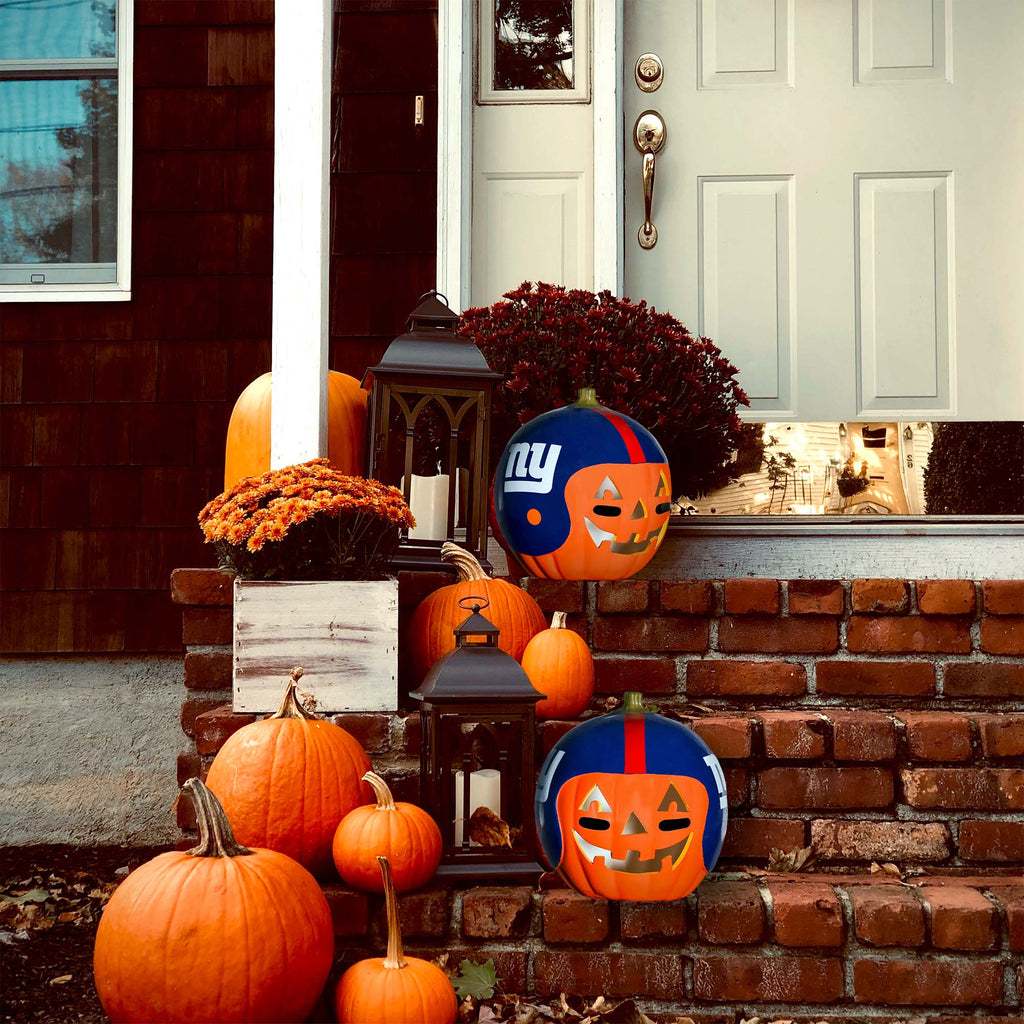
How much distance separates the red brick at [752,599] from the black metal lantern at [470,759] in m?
0.51

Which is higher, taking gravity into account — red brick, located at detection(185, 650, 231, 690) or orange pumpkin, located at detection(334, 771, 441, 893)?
red brick, located at detection(185, 650, 231, 690)

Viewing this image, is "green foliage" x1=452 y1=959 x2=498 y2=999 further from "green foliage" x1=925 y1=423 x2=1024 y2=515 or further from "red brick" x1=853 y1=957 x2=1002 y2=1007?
"green foliage" x1=925 y1=423 x2=1024 y2=515

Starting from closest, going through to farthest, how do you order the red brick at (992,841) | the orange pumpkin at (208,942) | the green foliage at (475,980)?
the orange pumpkin at (208,942) → the green foliage at (475,980) → the red brick at (992,841)

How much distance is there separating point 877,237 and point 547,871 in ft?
6.93

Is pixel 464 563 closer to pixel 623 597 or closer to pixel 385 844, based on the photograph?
pixel 623 597

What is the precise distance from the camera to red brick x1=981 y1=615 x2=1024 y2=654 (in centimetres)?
202

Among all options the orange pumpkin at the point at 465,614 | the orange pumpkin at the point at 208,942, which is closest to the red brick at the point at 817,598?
the orange pumpkin at the point at 465,614

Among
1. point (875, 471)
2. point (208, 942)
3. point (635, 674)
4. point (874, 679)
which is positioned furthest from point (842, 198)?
point (208, 942)

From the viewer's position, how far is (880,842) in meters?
1.85

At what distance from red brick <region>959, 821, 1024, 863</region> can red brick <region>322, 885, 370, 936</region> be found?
1.05m

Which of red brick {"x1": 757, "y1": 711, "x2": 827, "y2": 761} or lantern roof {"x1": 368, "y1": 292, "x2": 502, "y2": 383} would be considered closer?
red brick {"x1": 757, "y1": 711, "x2": 827, "y2": 761}

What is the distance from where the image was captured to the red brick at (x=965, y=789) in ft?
Result: 6.06

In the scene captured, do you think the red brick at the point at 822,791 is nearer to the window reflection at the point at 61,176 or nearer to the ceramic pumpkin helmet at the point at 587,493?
the ceramic pumpkin helmet at the point at 587,493

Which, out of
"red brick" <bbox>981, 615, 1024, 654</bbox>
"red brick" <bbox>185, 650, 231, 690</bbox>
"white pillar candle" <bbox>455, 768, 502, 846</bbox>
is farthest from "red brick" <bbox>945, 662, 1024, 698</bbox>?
"red brick" <bbox>185, 650, 231, 690</bbox>
